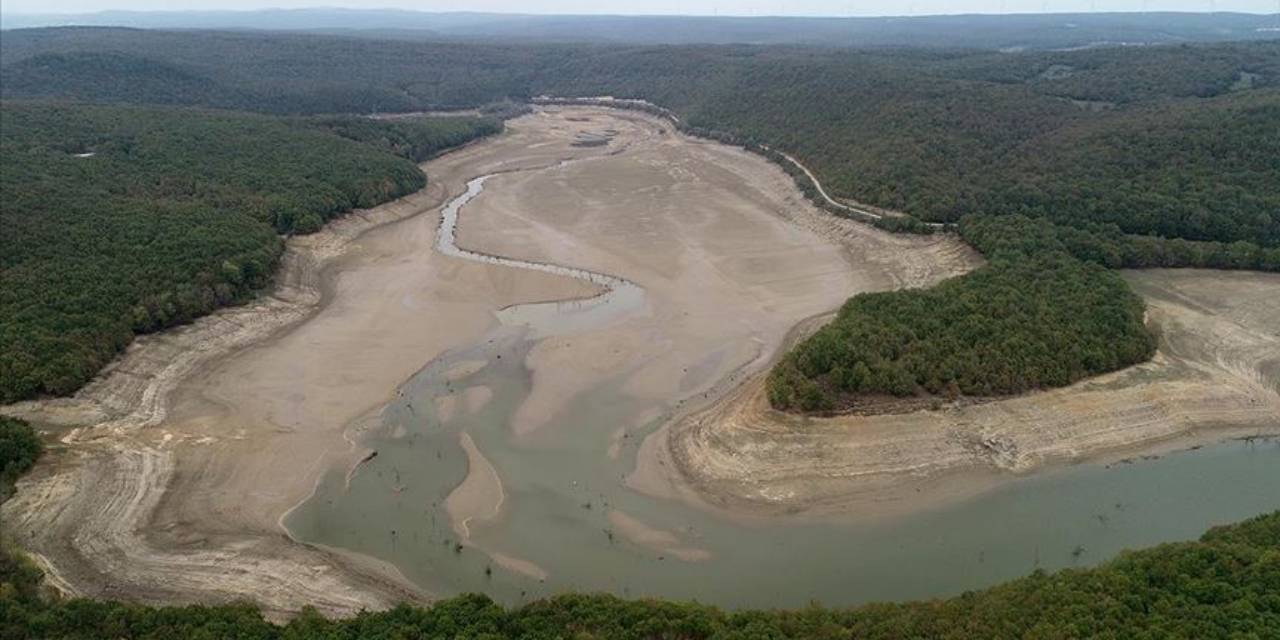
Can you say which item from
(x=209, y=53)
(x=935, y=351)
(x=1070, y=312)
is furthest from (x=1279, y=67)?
(x=209, y=53)

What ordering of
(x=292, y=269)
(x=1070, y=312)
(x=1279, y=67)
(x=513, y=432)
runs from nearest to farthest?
(x=513, y=432)
(x=1070, y=312)
(x=292, y=269)
(x=1279, y=67)

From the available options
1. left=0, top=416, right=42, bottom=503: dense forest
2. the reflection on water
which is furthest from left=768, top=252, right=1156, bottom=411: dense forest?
left=0, top=416, right=42, bottom=503: dense forest

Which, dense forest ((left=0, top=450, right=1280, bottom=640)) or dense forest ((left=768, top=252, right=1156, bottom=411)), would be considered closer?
dense forest ((left=0, top=450, right=1280, bottom=640))

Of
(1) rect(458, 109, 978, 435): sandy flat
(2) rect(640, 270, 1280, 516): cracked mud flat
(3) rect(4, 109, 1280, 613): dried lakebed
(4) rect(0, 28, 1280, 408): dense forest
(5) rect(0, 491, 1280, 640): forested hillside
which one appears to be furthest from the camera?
(1) rect(458, 109, 978, 435): sandy flat

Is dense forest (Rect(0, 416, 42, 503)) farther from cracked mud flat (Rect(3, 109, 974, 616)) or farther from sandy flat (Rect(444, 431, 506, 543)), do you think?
sandy flat (Rect(444, 431, 506, 543))

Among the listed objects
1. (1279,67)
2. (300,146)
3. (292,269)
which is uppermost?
(1279,67)

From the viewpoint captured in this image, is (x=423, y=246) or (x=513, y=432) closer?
(x=513, y=432)

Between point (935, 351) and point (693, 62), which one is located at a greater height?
point (693, 62)

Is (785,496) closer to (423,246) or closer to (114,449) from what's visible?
(114,449)
